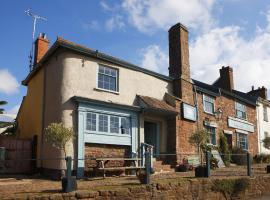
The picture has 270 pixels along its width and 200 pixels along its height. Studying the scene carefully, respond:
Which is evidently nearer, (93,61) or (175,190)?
(175,190)

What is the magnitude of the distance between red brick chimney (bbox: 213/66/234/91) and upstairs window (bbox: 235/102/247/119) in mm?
2341

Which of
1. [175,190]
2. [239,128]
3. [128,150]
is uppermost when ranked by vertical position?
[239,128]

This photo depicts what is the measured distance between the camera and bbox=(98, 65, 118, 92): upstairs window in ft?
51.0

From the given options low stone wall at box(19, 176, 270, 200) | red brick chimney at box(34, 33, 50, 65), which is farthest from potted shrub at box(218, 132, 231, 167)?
red brick chimney at box(34, 33, 50, 65)

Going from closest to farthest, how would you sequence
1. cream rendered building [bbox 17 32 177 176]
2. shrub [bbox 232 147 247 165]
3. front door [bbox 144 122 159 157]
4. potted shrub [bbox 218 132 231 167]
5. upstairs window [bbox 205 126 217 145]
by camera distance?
cream rendered building [bbox 17 32 177 176] < front door [bbox 144 122 159 157] < potted shrub [bbox 218 132 231 167] < upstairs window [bbox 205 126 217 145] < shrub [bbox 232 147 247 165]

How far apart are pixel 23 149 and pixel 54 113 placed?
2820mm

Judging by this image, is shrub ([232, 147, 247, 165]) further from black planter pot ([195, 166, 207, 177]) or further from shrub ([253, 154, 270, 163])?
black planter pot ([195, 166, 207, 177])

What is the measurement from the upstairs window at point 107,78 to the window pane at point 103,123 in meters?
1.54

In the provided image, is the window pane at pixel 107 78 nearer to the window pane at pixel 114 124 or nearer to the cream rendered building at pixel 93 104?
the cream rendered building at pixel 93 104

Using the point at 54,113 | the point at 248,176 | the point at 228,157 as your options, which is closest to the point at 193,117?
the point at 228,157

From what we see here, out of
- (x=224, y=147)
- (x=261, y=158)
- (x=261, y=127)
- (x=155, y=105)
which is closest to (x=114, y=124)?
(x=155, y=105)

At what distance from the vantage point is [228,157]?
2102 centimetres

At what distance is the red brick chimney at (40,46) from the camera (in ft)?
61.6

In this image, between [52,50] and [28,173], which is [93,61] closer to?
[52,50]
